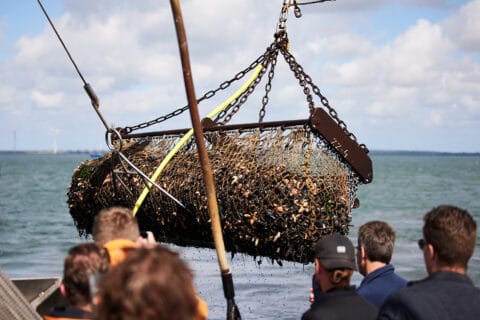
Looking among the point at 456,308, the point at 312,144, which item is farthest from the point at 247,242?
the point at 456,308

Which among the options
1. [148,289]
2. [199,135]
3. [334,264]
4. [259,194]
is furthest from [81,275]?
[259,194]

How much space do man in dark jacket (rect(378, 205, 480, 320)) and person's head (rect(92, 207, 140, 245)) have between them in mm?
1206

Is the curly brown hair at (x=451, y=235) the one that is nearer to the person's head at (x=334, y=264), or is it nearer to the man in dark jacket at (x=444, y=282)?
the man in dark jacket at (x=444, y=282)

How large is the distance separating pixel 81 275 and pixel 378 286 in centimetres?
199

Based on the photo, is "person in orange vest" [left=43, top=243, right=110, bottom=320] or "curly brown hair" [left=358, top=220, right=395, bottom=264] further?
"curly brown hair" [left=358, top=220, right=395, bottom=264]

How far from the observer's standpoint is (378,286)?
448 centimetres

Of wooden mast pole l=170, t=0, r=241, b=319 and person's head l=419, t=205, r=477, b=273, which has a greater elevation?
wooden mast pole l=170, t=0, r=241, b=319

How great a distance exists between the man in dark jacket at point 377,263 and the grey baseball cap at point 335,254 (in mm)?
633

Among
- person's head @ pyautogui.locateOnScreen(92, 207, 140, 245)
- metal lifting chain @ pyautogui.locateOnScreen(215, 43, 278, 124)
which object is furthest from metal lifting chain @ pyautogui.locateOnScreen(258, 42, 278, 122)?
person's head @ pyautogui.locateOnScreen(92, 207, 140, 245)

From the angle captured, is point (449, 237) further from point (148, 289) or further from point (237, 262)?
point (237, 262)

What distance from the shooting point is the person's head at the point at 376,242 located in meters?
4.43

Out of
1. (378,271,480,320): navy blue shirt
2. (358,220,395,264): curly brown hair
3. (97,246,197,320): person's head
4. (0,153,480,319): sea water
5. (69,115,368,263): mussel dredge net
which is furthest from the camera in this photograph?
(0,153,480,319): sea water

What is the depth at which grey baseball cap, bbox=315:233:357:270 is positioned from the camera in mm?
3768

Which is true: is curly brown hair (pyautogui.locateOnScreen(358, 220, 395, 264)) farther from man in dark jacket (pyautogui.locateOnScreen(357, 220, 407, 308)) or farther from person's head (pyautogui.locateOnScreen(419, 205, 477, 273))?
person's head (pyautogui.locateOnScreen(419, 205, 477, 273))
